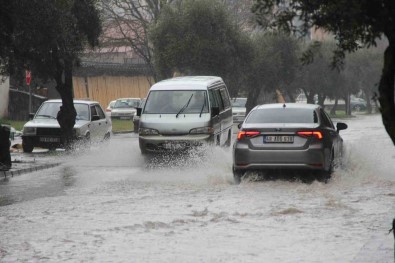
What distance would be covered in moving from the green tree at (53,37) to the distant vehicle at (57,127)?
1.30 ft

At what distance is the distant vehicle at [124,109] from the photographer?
58219 mm

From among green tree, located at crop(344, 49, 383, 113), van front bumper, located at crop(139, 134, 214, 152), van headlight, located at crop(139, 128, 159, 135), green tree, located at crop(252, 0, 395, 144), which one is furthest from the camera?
green tree, located at crop(344, 49, 383, 113)

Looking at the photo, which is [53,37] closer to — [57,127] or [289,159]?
[57,127]

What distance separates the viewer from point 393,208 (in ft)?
43.7

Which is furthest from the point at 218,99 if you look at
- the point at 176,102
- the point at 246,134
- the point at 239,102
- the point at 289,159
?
the point at 239,102

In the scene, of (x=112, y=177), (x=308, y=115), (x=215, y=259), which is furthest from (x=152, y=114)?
(x=215, y=259)

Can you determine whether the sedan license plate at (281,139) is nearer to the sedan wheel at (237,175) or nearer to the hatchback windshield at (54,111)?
the sedan wheel at (237,175)

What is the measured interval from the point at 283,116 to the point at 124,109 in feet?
138

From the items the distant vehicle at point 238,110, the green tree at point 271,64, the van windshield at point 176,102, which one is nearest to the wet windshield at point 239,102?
the distant vehicle at point 238,110

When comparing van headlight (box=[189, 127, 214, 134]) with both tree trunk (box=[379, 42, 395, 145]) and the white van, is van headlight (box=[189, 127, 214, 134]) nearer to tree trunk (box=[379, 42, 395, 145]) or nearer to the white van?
the white van

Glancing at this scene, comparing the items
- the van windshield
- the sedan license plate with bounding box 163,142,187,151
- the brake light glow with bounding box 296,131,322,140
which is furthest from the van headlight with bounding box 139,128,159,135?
the brake light glow with bounding box 296,131,322,140

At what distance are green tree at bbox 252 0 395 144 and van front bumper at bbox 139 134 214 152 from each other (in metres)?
13.8

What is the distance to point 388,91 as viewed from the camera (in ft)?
23.5

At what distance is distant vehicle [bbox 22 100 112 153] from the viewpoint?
85.0 feet
